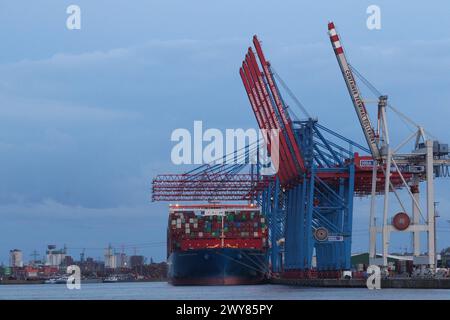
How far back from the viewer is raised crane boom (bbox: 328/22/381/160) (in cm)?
7356

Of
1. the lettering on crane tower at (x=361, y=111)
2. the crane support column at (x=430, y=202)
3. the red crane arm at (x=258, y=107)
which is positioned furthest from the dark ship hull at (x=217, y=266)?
the crane support column at (x=430, y=202)

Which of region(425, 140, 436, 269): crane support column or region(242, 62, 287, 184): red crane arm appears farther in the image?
region(242, 62, 287, 184): red crane arm

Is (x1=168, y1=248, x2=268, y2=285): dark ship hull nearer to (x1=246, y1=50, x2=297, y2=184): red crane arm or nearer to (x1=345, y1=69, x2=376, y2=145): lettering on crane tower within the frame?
(x1=246, y1=50, x2=297, y2=184): red crane arm

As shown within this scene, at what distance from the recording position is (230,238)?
99.2 meters

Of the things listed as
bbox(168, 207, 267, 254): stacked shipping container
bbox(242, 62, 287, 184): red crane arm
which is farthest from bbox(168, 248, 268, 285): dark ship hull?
bbox(242, 62, 287, 184): red crane arm

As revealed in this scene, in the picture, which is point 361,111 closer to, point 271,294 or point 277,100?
point 277,100

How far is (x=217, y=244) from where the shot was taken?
97.7 m

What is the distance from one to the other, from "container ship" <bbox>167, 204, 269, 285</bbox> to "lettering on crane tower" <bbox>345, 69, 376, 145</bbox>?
84.2ft

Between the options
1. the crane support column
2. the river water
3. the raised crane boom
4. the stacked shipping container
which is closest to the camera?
the river water

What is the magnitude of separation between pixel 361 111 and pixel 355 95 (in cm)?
121

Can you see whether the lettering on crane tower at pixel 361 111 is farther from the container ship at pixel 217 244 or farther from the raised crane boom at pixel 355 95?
the container ship at pixel 217 244

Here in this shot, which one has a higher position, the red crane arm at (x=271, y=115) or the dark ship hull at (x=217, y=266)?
the red crane arm at (x=271, y=115)

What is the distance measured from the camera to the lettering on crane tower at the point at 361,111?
7381cm
